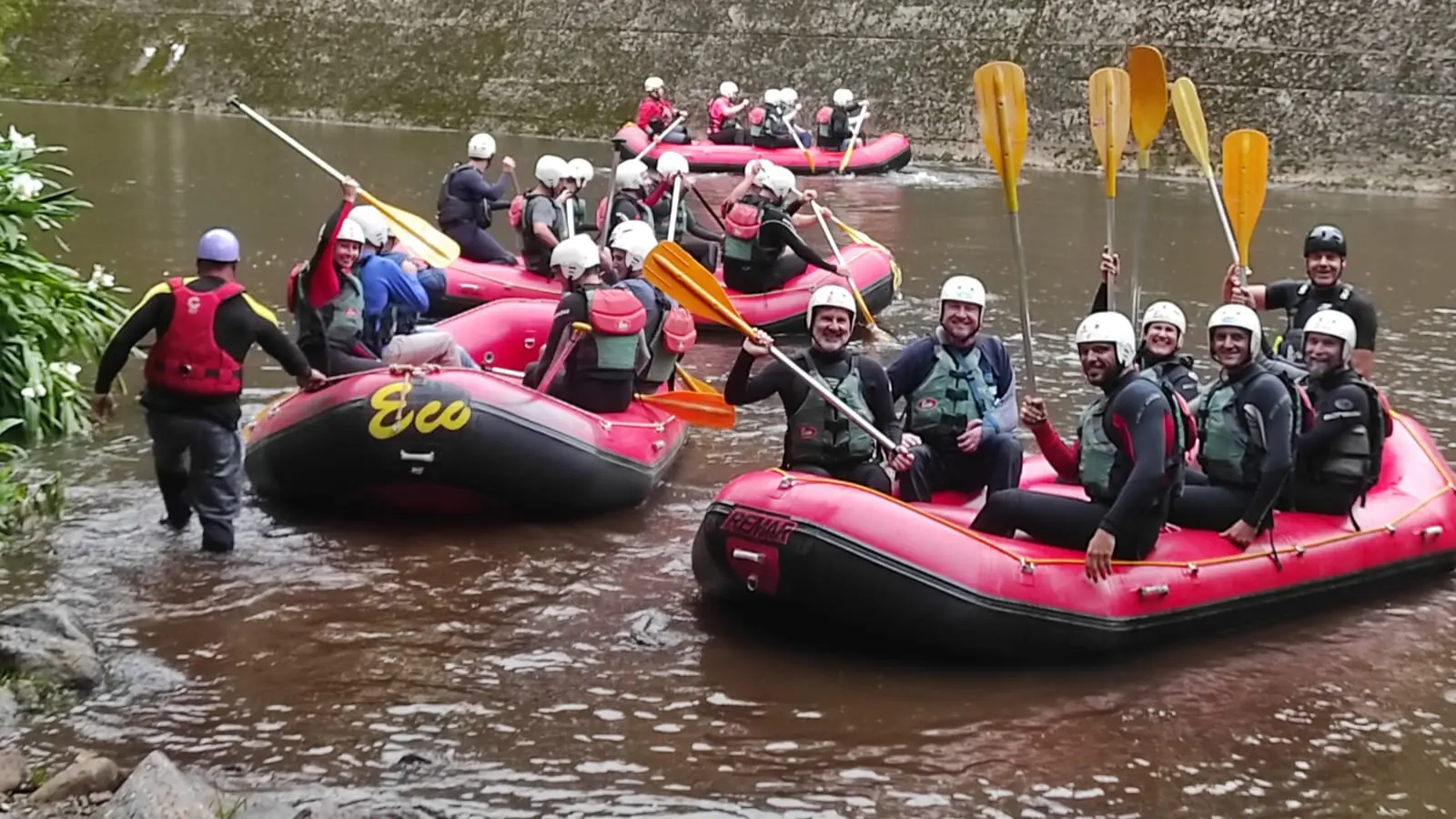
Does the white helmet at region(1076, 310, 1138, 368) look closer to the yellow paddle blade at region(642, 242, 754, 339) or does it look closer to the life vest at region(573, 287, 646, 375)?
the yellow paddle blade at region(642, 242, 754, 339)

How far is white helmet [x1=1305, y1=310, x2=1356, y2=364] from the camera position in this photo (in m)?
7.06

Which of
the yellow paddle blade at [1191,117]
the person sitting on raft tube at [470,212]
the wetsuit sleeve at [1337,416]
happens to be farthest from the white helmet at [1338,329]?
the person sitting on raft tube at [470,212]

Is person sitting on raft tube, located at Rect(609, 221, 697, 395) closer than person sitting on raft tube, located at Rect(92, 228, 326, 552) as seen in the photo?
No

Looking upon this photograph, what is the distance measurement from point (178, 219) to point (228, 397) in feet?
34.9

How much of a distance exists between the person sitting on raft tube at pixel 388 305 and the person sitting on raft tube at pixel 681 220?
396 cm

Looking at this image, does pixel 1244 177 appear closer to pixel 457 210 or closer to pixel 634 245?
pixel 634 245

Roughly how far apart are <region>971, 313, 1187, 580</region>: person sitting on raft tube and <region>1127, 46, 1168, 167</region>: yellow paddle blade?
263cm

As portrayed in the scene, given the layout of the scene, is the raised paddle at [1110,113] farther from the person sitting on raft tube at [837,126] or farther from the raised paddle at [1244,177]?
the person sitting on raft tube at [837,126]

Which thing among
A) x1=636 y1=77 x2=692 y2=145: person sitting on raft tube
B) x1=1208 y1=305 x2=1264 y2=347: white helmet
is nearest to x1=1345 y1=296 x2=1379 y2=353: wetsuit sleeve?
x1=1208 y1=305 x2=1264 y2=347: white helmet

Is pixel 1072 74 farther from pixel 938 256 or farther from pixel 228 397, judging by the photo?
pixel 228 397

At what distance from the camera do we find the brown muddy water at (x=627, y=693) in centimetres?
518

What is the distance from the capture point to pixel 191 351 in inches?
271

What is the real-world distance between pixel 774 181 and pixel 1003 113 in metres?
5.13

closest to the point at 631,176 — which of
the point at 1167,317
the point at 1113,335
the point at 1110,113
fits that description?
the point at 1110,113
